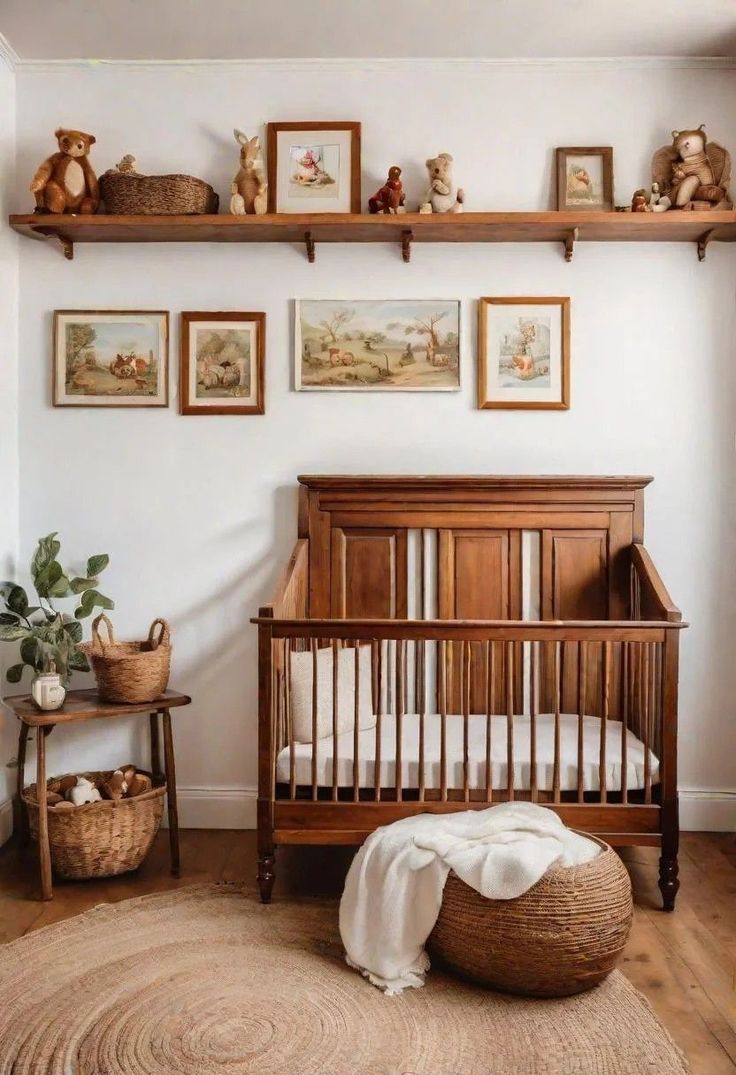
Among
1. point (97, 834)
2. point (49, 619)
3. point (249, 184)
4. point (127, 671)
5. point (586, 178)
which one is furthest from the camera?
point (586, 178)

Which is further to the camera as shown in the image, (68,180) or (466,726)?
(68,180)

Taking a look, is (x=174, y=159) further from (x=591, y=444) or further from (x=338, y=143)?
(x=591, y=444)

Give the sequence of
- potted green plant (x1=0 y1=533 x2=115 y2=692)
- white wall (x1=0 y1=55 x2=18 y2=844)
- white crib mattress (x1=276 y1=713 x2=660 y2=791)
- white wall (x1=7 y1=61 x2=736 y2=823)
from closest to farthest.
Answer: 1. white crib mattress (x1=276 y1=713 x2=660 y2=791)
2. potted green plant (x1=0 y1=533 x2=115 y2=692)
3. white wall (x1=0 y1=55 x2=18 y2=844)
4. white wall (x1=7 y1=61 x2=736 y2=823)

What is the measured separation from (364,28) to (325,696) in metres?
2.18

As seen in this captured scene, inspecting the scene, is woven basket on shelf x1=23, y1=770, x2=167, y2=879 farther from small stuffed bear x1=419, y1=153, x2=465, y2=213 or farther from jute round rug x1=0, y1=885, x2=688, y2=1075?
small stuffed bear x1=419, y1=153, x2=465, y2=213

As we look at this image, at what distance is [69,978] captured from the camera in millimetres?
2285

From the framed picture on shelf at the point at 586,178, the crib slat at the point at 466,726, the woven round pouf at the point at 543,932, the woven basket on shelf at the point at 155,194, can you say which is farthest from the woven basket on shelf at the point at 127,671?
the framed picture on shelf at the point at 586,178

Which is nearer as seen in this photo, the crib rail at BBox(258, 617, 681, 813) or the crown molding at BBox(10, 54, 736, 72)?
the crib rail at BBox(258, 617, 681, 813)

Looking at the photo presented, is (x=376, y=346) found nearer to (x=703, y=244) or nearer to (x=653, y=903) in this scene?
(x=703, y=244)

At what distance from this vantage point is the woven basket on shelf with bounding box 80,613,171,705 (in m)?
3.02

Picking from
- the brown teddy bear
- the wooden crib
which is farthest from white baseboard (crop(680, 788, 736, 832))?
the brown teddy bear

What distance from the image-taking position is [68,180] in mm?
3258

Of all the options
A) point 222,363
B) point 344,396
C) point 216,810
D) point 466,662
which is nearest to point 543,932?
point 466,662

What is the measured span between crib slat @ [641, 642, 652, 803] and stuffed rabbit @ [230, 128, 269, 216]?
1891 millimetres
